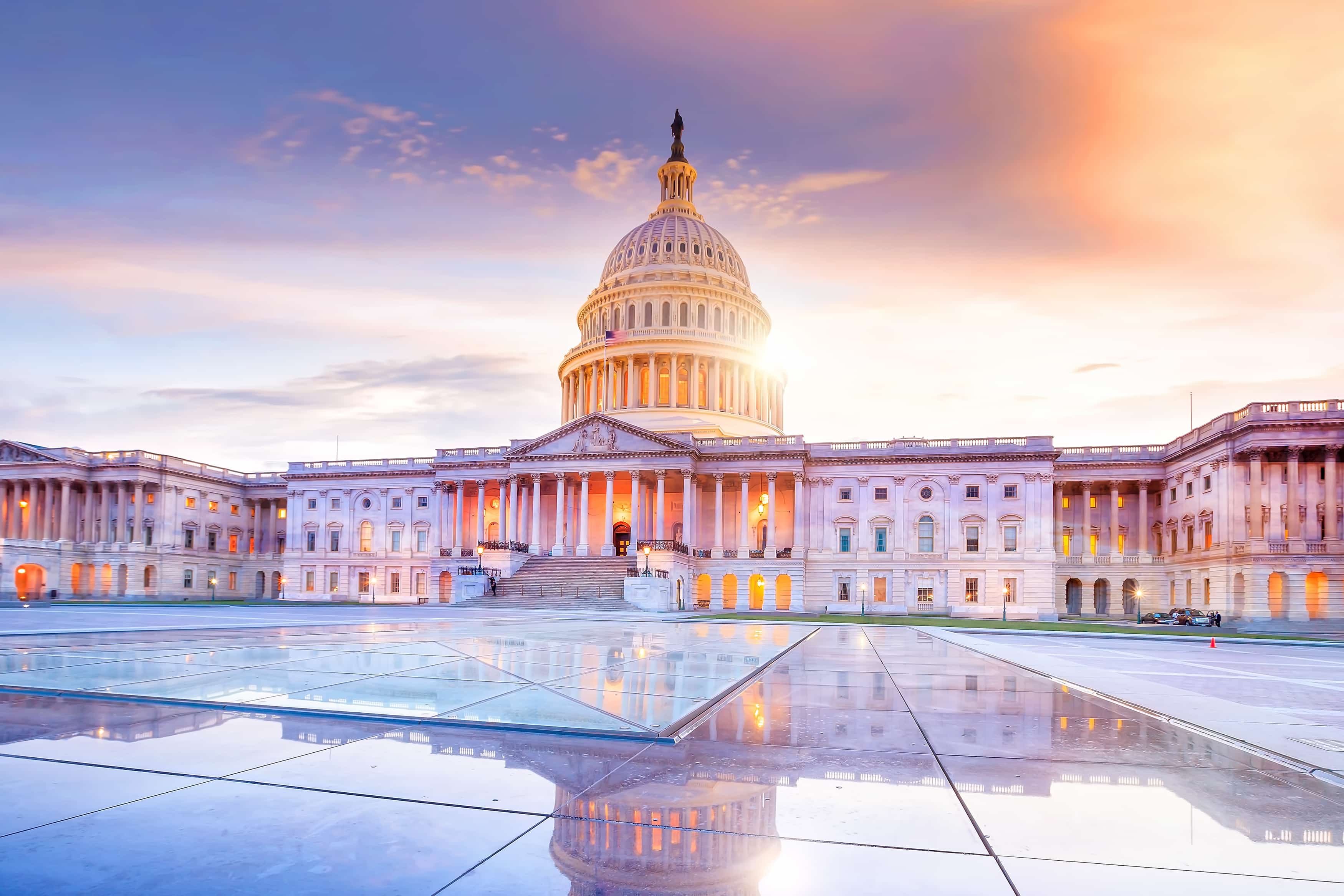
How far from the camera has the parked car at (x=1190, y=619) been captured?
2489 inches

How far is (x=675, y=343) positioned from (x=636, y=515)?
30.4 m

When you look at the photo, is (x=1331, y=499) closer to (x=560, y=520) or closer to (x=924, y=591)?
(x=924, y=591)

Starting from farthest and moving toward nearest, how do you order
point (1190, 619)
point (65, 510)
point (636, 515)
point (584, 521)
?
point (65, 510) < point (584, 521) < point (636, 515) < point (1190, 619)

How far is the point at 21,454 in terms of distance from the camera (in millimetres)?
97000

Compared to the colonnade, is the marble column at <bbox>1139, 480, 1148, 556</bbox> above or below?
below

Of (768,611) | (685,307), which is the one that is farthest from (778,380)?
(768,611)

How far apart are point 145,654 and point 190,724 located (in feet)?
27.4

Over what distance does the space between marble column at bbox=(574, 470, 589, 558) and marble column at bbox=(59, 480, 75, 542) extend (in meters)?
58.2

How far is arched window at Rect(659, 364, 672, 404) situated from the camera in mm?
107000

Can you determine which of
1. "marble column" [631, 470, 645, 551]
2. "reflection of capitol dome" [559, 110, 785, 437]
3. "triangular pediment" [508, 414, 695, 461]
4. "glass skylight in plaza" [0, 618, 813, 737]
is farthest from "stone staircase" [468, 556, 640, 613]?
"glass skylight in plaza" [0, 618, 813, 737]

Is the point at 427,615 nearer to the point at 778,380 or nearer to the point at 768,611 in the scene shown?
the point at 768,611

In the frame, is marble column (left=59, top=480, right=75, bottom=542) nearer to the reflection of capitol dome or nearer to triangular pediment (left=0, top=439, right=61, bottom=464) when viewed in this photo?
triangular pediment (left=0, top=439, right=61, bottom=464)

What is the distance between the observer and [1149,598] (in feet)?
276

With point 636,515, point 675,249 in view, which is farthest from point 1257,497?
point 675,249
